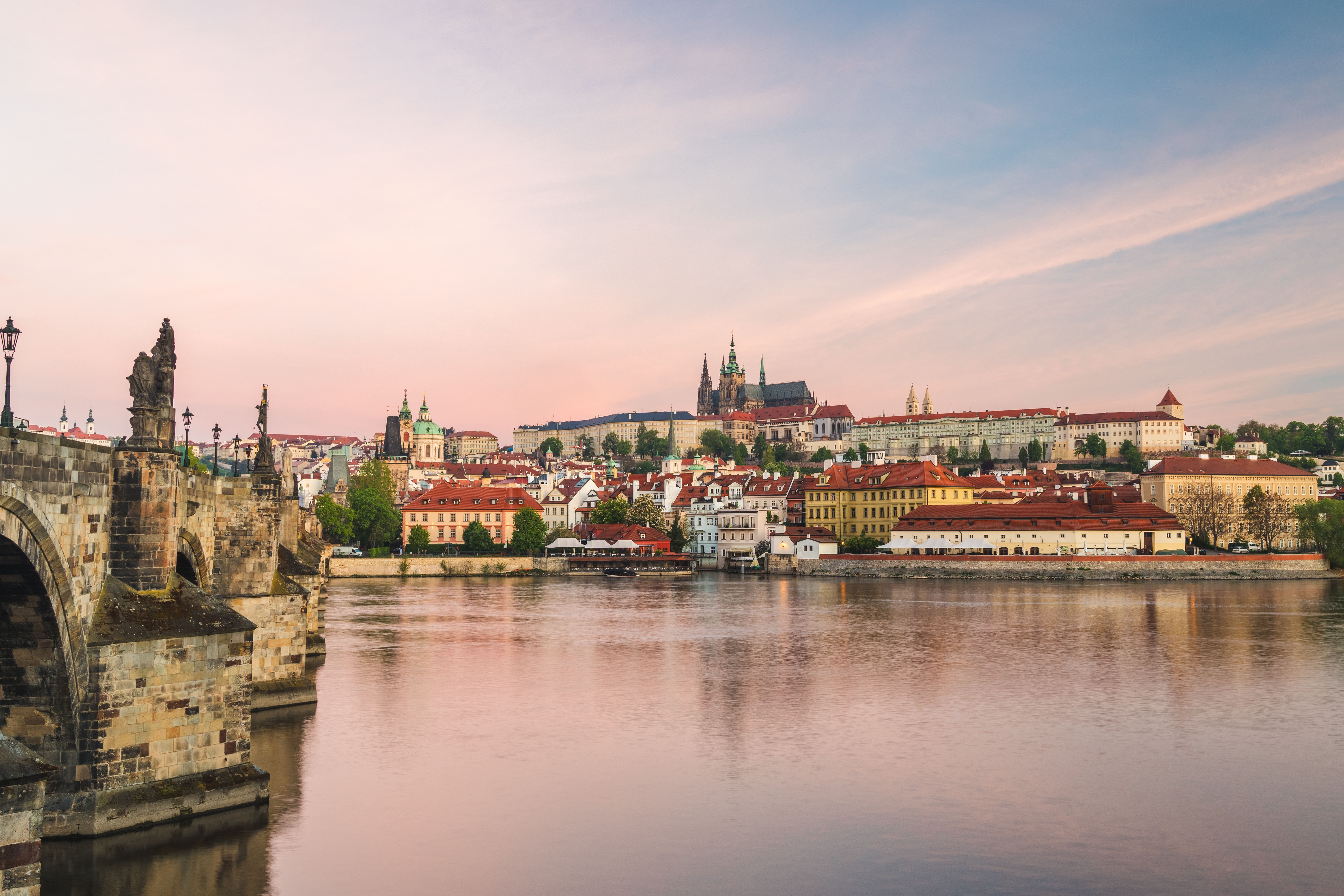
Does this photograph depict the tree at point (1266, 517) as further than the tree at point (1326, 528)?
Yes

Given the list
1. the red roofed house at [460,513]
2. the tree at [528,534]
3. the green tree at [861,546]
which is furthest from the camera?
the red roofed house at [460,513]

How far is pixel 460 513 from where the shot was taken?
9694cm

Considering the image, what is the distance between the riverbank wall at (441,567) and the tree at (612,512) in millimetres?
9838

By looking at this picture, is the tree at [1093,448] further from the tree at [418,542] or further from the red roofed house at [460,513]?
the tree at [418,542]

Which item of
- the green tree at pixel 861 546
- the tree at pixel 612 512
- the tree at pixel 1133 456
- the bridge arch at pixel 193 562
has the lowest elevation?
the green tree at pixel 861 546

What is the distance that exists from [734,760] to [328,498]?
82069 millimetres

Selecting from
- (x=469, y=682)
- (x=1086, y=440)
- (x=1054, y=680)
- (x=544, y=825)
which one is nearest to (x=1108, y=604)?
(x=1054, y=680)

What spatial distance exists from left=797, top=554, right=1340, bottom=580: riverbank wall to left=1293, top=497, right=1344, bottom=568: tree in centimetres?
68

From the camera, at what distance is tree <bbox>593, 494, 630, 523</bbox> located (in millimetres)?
98000

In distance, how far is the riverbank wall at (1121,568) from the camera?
76250mm

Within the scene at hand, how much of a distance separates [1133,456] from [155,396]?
161 metres

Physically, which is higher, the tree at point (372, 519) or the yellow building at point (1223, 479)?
the yellow building at point (1223, 479)

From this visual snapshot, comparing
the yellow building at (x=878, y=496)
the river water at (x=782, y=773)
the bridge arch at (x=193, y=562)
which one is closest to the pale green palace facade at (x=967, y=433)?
the yellow building at (x=878, y=496)

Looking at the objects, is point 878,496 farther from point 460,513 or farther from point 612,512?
point 460,513
